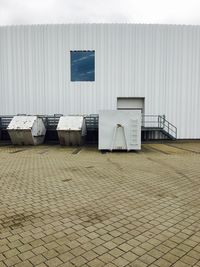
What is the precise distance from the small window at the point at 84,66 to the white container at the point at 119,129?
6.84 metres

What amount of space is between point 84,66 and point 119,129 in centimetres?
770

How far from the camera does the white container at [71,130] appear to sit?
14.9m

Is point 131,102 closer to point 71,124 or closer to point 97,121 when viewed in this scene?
point 97,121

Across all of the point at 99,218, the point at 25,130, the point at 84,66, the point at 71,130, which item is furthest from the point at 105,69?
the point at 99,218

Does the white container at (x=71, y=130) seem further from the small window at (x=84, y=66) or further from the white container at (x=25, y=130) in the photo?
the small window at (x=84, y=66)

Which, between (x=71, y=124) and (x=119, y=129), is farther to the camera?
(x=71, y=124)

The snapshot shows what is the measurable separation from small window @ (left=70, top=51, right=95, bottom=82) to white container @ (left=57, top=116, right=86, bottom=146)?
4.47 metres

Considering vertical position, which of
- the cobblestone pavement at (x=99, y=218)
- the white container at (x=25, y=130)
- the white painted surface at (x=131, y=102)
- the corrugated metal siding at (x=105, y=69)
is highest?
the corrugated metal siding at (x=105, y=69)

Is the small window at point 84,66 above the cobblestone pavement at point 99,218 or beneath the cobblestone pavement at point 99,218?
above

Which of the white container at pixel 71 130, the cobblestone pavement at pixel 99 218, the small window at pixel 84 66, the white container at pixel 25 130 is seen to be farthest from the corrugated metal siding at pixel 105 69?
the cobblestone pavement at pixel 99 218

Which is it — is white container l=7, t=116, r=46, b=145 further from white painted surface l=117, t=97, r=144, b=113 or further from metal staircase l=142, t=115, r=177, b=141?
metal staircase l=142, t=115, r=177, b=141

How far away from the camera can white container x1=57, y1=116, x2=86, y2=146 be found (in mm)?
14852

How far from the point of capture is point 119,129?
1294cm

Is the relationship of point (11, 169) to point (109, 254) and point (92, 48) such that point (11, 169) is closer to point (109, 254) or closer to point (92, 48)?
point (109, 254)
